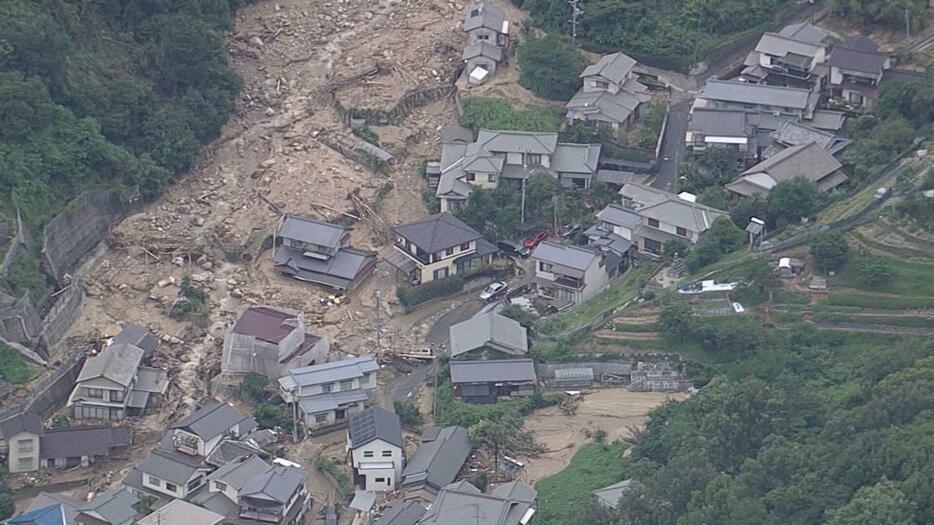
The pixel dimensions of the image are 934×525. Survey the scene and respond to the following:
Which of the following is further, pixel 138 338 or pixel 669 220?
pixel 669 220

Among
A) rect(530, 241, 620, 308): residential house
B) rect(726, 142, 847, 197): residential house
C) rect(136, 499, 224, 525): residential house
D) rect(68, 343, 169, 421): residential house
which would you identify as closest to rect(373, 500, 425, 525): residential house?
rect(136, 499, 224, 525): residential house

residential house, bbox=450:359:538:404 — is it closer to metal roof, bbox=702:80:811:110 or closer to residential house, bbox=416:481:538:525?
residential house, bbox=416:481:538:525

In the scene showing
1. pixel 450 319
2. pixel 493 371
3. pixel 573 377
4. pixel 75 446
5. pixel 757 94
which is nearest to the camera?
pixel 75 446

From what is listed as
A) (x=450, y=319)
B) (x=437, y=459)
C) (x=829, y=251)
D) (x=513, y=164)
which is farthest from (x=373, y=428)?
(x=513, y=164)

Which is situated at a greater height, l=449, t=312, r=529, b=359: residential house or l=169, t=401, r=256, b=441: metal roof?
l=449, t=312, r=529, b=359: residential house

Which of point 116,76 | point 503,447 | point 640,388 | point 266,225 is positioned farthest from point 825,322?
point 116,76

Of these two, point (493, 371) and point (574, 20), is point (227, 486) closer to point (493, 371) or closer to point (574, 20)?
point (493, 371)

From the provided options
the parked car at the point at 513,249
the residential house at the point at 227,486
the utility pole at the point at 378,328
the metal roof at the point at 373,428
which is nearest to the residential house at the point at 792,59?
the parked car at the point at 513,249
